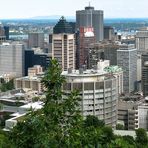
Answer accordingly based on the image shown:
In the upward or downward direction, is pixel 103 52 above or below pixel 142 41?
below

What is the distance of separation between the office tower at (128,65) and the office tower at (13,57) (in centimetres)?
1212

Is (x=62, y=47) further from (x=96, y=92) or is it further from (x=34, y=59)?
(x=96, y=92)

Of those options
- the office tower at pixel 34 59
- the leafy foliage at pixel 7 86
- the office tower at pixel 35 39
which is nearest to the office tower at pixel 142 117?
the leafy foliage at pixel 7 86

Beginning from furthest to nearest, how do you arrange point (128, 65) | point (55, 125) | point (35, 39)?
point (35, 39), point (128, 65), point (55, 125)

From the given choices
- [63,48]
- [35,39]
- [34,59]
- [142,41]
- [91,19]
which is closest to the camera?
[63,48]

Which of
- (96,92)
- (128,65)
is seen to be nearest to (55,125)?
(96,92)

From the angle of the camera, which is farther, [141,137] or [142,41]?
[142,41]

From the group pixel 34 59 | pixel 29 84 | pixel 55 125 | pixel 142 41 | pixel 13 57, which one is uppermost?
pixel 142 41

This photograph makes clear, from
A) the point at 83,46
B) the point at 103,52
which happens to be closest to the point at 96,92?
the point at 83,46

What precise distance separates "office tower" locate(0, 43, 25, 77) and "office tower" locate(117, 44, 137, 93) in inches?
477

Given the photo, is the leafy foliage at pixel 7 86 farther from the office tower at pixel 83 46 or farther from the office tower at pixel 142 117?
the office tower at pixel 142 117

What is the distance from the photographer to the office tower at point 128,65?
52294mm

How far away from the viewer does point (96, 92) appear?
25641 mm

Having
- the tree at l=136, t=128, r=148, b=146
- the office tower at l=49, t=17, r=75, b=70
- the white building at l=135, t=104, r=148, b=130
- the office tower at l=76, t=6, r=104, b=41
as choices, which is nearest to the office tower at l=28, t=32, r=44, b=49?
the office tower at l=76, t=6, r=104, b=41
